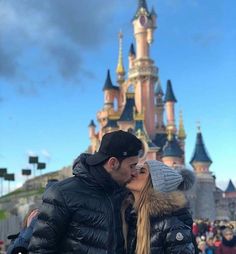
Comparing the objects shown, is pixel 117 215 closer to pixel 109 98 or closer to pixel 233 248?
pixel 233 248

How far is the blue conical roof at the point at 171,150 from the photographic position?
43562 millimetres

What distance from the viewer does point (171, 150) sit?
43.7m

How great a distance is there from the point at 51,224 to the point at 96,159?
0.36 metres

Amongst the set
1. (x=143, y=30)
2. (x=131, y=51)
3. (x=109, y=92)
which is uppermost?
(x=131, y=51)

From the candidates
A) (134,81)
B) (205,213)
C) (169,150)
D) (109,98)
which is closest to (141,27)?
(134,81)

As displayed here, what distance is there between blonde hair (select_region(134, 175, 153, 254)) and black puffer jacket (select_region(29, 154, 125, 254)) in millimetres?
244

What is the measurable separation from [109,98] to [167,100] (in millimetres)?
5649

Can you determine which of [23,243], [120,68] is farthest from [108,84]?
[23,243]

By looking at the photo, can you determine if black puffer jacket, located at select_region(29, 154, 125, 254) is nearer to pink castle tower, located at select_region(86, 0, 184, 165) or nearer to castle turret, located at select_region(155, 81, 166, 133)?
pink castle tower, located at select_region(86, 0, 184, 165)

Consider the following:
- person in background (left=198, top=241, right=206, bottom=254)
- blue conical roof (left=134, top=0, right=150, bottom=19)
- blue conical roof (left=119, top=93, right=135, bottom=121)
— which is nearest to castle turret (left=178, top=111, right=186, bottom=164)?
blue conical roof (left=119, top=93, right=135, bottom=121)

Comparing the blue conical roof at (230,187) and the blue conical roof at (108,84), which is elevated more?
the blue conical roof at (108,84)

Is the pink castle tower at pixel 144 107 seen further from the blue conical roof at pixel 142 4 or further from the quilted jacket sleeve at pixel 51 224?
the quilted jacket sleeve at pixel 51 224

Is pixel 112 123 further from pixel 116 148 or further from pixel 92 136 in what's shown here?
pixel 116 148

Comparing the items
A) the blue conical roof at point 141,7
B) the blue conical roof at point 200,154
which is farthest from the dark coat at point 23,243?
the blue conical roof at point 141,7
